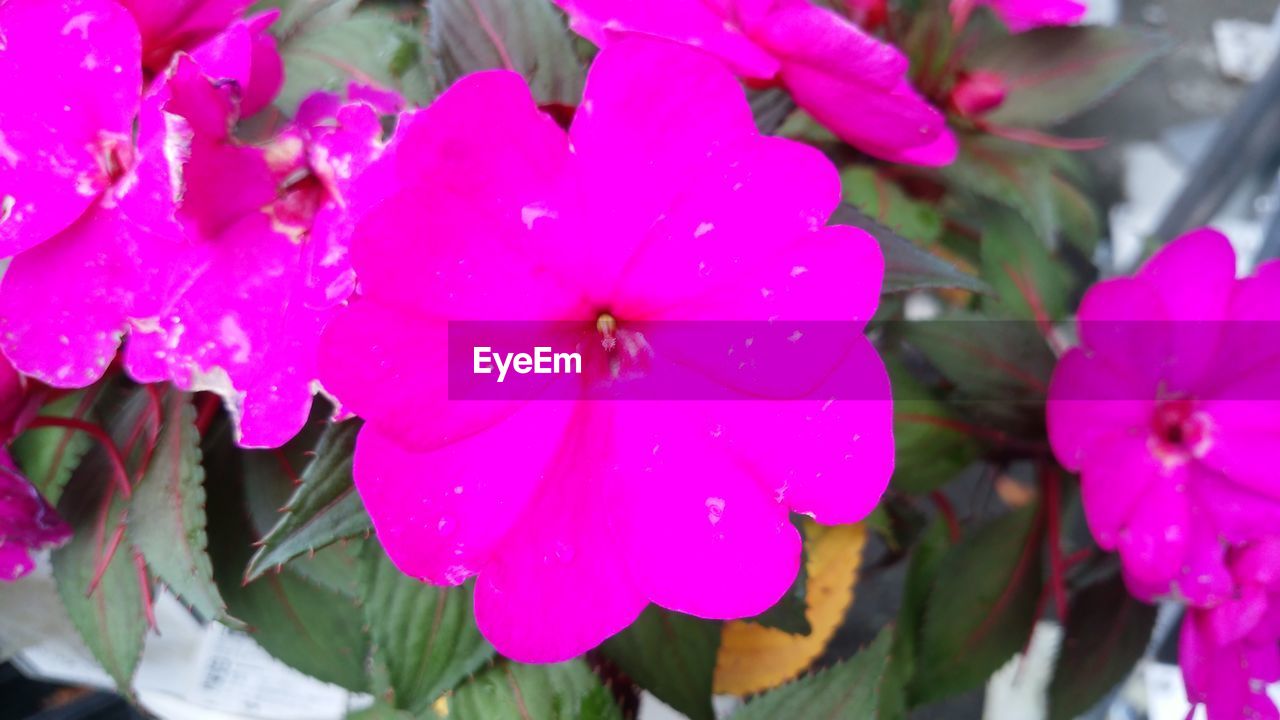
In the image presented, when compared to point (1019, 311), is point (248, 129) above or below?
above

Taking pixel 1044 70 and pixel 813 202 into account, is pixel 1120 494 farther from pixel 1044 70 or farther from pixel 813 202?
pixel 1044 70

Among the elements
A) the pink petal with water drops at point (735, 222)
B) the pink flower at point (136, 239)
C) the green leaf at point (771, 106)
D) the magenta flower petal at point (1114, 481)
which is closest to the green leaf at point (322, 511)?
the pink flower at point (136, 239)

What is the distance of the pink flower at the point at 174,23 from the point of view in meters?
0.34

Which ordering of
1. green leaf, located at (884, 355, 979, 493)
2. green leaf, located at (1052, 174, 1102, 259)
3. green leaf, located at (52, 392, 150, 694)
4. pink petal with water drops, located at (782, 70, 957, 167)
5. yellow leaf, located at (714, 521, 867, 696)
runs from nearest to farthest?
pink petal with water drops, located at (782, 70, 957, 167)
green leaf, located at (52, 392, 150, 694)
green leaf, located at (884, 355, 979, 493)
yellow leaf, located at (714, 521, 867, 696)
green leaf, located at (1052, 174, 1102, 259)

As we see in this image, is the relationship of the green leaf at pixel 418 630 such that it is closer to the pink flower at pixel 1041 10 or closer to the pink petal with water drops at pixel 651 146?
the pink petal with water drops at pixel 651 146

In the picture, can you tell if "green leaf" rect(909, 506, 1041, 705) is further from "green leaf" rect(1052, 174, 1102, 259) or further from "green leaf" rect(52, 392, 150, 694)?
"green leaf" rect(52, 392, 150, 694)

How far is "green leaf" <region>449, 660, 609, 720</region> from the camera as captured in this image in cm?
48

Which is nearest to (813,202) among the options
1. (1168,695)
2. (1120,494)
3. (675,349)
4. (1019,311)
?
(675,349)

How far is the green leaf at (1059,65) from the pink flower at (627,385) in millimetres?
519

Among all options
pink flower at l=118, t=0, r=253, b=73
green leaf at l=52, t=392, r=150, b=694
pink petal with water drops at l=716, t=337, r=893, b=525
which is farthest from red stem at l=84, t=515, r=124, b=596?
pink petal with water drops at l=716, t=337, r=893, b=525

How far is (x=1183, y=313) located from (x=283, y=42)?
1.56ft

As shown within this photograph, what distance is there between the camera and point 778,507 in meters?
0.28

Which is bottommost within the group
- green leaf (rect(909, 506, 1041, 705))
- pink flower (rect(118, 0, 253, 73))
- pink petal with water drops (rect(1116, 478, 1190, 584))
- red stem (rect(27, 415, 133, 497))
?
green leaf (rect(909, 506, 1041, 705))

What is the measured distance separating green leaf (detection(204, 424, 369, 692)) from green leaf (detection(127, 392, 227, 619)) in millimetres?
71
